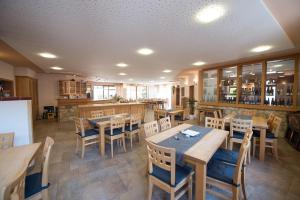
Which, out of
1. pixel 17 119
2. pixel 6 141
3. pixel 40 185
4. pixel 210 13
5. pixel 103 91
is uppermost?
pixel 210 13

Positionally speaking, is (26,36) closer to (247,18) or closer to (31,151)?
(31,151)

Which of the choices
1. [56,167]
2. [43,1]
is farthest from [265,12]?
[56,167]

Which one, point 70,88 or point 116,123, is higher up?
point 70,88

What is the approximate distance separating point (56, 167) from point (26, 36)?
260 centimetres

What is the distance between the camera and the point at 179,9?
68.4 inches

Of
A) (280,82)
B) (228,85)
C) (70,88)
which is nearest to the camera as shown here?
(280,82)

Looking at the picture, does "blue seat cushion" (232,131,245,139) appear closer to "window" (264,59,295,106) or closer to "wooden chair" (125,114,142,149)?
"wooden chair" (125,114,142,149)

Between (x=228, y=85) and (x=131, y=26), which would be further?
(x=228, y=85)

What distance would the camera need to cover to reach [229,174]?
1.55 meters

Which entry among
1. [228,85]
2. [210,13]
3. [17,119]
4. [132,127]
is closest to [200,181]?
[210,13]

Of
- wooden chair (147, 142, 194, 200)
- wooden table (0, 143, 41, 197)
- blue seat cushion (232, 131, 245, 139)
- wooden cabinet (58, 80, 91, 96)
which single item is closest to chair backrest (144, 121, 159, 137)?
wooden chair (147, 142, 194, 200)

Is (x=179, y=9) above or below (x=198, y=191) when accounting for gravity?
above

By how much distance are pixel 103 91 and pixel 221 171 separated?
1188 centimetres

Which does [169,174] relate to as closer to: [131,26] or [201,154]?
[201,154]
